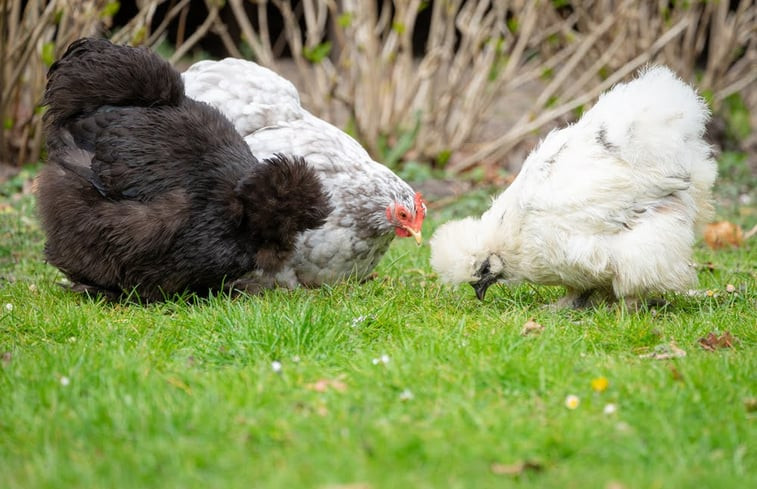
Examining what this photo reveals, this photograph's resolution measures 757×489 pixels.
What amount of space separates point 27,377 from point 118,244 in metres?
1.35

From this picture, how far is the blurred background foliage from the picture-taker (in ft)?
27.5

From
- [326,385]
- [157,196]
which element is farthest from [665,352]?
[157,196]

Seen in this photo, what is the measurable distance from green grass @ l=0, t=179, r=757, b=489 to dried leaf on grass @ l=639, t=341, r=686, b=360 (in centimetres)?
6

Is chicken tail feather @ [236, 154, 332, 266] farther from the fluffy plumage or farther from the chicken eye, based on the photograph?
the chicken eye

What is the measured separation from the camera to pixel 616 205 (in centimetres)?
435

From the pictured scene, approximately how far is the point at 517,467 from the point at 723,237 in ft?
15.1

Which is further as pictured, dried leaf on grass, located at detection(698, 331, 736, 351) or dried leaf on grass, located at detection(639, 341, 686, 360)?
dried leaf on grass, located at detection(698, 331, 736, 351)

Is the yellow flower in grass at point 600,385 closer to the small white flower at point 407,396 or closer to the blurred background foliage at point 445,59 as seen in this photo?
the small white flower at point 407,396

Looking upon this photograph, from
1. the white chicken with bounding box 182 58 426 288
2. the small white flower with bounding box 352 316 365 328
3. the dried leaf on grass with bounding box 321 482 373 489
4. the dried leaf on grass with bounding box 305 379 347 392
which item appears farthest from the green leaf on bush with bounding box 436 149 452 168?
the dried leaf on grass with bounding box 321 482 373 489

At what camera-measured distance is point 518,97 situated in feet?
41.7

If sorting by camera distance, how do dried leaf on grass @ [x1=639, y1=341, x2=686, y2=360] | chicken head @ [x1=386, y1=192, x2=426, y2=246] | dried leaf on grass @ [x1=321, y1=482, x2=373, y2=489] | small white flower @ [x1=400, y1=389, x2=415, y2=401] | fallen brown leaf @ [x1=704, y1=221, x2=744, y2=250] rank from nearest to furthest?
1. dried leaf on grass @ [x1=321, y1=482, x2=373, y2=489]
2. small white flower @ [x1=400, y1=389, x2=415, y2=401]
3. dried leaf on grass @ [x1=639, y1=341, x2=686, y2=360]
4. chicken head @ [x1=386, y1=192, x2=426, y2=246]
5. fallen brown leaf @ [x1=704, y1=221, x2=744, y2=250]

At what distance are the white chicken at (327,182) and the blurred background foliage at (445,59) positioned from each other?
8.91 feet

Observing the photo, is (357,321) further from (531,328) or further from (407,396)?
(407,396)

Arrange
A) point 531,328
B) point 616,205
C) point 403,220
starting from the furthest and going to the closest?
1. point 403,220
2. point 616,205
3. point 531,328
